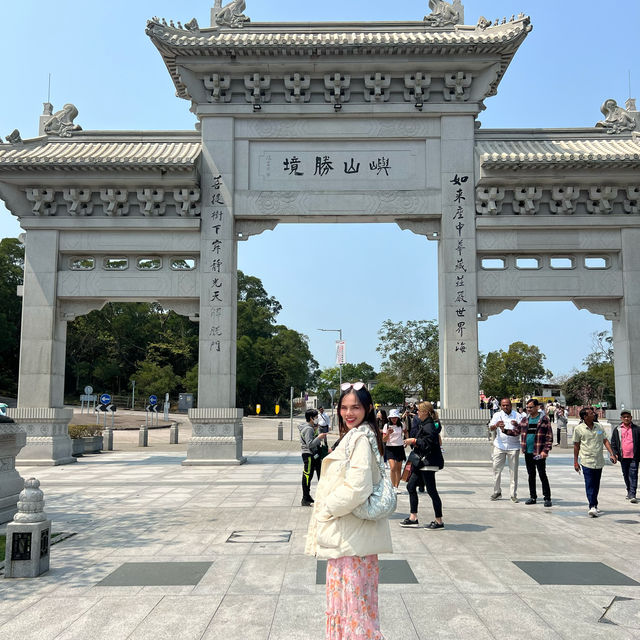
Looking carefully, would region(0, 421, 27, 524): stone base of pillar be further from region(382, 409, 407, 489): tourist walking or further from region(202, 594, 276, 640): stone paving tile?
region(382, 409, 407, 489): tourist walking

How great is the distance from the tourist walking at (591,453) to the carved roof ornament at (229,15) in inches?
579

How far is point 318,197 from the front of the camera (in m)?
16.9

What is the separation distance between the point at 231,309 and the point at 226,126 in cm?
527

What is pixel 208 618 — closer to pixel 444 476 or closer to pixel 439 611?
pixel 439 611

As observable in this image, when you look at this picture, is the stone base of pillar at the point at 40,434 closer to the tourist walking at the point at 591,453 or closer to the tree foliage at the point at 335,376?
the tourist walking at the point at 591,453

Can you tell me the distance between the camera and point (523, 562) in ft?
21.2

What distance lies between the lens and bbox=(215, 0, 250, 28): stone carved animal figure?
58.4 ft

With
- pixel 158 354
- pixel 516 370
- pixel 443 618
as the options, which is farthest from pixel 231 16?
pixel 516 370

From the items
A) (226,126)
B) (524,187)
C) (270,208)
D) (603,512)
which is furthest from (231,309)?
(603,512)

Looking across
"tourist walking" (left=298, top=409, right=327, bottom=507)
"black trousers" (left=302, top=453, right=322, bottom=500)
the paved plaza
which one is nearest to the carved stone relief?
"tourist walking" (left=298, top=409, right=327, bottom=507)

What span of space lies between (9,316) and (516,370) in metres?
46.9

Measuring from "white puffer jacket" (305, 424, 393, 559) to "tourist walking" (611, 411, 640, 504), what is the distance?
316 inches

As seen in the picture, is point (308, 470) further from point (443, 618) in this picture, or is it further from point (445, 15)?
point (445, 15)

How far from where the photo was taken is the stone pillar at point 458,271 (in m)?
16.4
